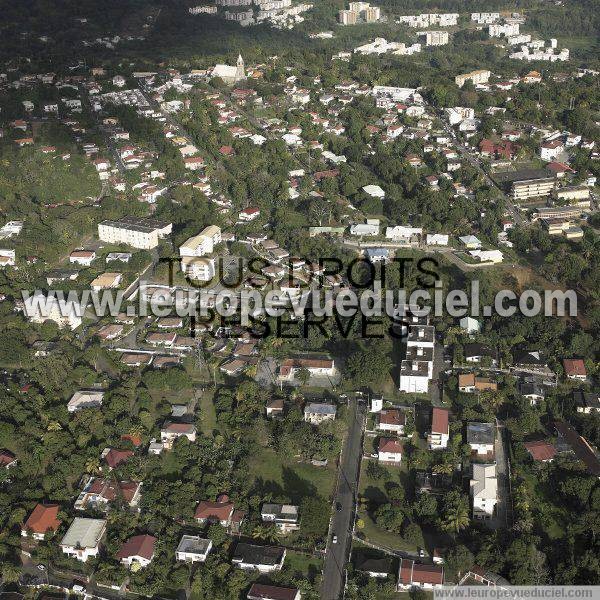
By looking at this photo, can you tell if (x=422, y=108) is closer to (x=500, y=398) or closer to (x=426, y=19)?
(x=500, y=398)

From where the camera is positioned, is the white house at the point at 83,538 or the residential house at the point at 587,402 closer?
the white house at the point at 83,538

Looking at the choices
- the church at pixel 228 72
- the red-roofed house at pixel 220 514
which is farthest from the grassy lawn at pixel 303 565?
the church at pixel 228 72

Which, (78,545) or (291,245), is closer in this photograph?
(78,545)

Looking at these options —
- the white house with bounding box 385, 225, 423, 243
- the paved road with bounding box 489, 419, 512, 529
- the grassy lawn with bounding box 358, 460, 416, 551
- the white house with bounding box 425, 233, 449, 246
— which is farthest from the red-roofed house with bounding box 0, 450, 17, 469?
the white house with bounding box 425, 233, 449, 246

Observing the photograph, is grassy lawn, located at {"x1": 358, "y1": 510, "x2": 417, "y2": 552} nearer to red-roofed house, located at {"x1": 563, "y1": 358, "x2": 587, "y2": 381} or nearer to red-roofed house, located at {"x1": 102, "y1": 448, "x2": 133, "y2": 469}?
red-roofed house, located at {"x1": 102, "y1": 448, "x2": 133, "y2": 469}

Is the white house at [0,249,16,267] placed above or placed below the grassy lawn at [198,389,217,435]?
above

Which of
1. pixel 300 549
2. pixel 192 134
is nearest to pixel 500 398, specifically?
pixel 300 549

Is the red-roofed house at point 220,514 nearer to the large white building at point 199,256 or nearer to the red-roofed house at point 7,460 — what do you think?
the red-roofed house at point 7,460
